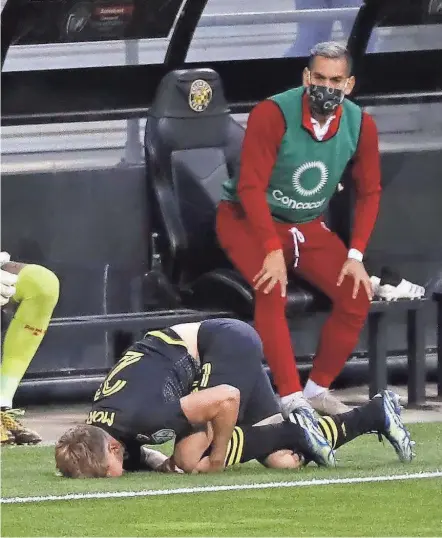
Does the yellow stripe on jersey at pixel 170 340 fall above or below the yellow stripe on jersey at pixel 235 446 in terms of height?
above

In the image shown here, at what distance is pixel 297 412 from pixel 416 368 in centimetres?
234

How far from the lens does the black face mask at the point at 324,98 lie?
7.84 meters

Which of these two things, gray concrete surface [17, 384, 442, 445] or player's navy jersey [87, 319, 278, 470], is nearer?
player's navy jersey [87, 319, 278, 470]

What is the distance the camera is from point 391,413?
6.72 metres

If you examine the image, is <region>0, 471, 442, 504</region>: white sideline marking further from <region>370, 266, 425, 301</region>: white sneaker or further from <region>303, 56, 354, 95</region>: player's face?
<region>370, 266, 425, 301</region>: white sneaker

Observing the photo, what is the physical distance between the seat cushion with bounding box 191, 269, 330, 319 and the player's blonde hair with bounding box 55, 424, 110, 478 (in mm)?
2280

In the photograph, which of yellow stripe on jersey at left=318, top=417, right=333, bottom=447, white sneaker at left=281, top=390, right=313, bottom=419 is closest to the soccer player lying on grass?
yellow stripe on jersey at left=318, top=417, right=333, bottom=447

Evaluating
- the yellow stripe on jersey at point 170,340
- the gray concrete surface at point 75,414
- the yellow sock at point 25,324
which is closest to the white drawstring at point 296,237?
the gray concrete surface at point 75,414

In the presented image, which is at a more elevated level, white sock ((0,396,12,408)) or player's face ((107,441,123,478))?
player's face ((107,441,123,478))

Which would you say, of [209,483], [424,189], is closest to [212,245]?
[424,189]

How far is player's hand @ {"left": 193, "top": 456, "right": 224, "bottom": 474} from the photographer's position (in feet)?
21.4

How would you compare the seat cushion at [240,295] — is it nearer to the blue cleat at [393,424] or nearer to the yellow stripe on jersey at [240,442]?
the blue cleat at [393,424]

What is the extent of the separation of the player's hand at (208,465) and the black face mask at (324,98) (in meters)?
1.97

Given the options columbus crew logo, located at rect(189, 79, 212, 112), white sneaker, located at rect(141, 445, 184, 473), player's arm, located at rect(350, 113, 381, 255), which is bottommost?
white sneaker, located at rect(141, 445, 184, 473)
